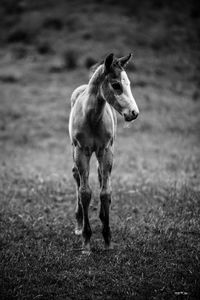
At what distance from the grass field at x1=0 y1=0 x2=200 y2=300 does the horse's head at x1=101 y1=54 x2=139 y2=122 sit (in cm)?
236

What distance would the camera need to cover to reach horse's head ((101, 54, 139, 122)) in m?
4.81

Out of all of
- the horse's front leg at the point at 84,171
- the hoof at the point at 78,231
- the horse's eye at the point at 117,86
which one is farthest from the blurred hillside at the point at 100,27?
the horse's eye at the point at 117,86

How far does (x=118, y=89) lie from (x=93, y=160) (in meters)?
7.58

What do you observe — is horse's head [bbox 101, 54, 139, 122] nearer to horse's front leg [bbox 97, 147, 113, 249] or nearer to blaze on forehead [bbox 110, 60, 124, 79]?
blaze on forehead [bbox 110, 60, 124, 79]

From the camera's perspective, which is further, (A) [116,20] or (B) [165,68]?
(A) [116,20]

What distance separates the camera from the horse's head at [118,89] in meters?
4.81

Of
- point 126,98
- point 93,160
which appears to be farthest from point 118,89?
point 93,160

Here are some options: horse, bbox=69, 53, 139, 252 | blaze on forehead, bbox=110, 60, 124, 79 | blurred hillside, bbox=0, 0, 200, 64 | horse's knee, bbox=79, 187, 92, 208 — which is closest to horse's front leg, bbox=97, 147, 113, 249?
horse, bbox=69, 53, 139, 252

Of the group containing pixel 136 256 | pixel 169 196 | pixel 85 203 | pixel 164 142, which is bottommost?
pixel 164 142

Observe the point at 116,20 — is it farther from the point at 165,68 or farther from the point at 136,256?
the point at 136,256

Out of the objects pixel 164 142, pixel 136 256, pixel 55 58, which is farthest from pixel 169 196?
pixel 55 58

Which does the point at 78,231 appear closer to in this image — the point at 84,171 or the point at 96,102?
the point at 84,171

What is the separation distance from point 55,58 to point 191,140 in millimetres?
13507

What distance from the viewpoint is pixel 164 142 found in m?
14.7
